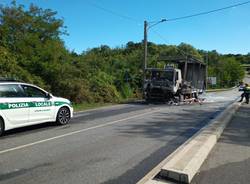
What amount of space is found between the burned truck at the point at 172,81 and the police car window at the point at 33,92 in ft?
50.8

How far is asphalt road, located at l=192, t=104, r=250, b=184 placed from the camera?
631cm

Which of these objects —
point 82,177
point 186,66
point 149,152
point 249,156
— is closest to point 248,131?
point 249,156

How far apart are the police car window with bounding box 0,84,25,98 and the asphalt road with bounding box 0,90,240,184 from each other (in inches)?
46.7

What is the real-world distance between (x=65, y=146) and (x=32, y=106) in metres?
3.16

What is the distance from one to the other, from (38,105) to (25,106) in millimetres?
643

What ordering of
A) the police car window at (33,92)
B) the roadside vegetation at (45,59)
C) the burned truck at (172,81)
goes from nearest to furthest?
the police car window at (33,92), the roadside vegetation at (45,59), the burned truck at (172,81)

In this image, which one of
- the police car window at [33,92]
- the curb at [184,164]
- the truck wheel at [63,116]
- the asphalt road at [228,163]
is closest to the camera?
the curb at [184,164]

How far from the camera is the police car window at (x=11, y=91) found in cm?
1090

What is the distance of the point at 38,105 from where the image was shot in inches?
475

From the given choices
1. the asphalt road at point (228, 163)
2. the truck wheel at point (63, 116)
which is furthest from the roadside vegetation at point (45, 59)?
the asphalt road at point (228, 163)

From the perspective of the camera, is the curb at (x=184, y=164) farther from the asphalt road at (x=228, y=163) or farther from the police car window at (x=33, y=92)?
the police car window at (x=33, y=92)

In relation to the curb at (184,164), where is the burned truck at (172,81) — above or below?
above

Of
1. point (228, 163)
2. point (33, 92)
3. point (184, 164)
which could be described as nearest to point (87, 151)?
point (184, 164)

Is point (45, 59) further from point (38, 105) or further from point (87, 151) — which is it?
point (87, 151)
